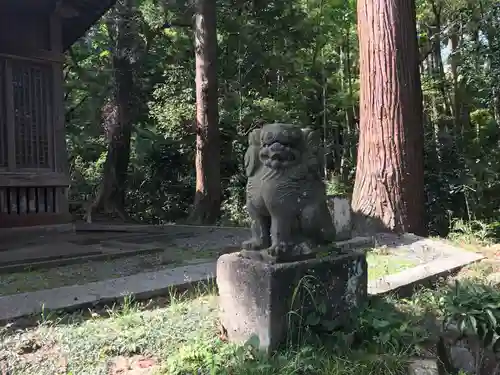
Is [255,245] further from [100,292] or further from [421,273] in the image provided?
[421,273]

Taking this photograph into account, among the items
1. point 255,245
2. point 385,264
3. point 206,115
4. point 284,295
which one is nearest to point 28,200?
point 206,115

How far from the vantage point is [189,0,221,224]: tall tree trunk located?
36.8ft

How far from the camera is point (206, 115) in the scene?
37.0 feet

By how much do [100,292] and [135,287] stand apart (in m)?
0.32

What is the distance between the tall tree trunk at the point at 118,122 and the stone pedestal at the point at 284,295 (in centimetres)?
1062

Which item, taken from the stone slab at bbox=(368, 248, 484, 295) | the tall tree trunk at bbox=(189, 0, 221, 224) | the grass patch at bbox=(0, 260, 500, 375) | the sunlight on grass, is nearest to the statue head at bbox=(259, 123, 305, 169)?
the grass patch at bbox=(0, 260, 500, 375)

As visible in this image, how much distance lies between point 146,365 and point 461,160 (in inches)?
381

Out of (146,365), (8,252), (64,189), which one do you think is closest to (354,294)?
(146,365)

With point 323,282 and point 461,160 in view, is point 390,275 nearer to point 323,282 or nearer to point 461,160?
point 323,282

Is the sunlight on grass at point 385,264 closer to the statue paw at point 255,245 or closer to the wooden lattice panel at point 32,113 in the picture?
the statue paw at point 255,245

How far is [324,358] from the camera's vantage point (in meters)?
2.94

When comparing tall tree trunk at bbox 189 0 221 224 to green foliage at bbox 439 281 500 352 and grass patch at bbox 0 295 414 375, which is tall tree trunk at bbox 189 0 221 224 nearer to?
grass patch at bbox 0 295 414 375

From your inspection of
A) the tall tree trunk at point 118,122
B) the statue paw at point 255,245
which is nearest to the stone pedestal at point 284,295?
the statue paw at point 255,245

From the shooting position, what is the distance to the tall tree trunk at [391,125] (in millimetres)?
7562
